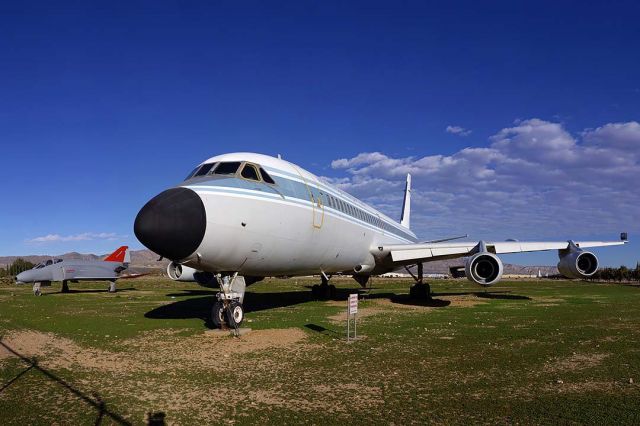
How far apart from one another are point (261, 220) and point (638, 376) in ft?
28.4

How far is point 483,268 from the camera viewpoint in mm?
18500

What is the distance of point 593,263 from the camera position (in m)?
22.1

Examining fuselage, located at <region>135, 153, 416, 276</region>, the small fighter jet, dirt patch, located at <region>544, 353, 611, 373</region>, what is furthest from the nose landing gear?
the small fighter jet

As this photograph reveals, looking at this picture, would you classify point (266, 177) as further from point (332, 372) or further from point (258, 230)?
point (332, 372)

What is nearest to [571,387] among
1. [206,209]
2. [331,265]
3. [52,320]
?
[206,209]

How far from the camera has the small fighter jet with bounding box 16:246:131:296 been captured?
3512 cm

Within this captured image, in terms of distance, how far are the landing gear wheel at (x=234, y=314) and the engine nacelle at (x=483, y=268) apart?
9538 millimetres

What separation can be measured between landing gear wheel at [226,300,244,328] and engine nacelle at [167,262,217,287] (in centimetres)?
125

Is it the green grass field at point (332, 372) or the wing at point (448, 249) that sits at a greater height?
the wing at point (448, 249)

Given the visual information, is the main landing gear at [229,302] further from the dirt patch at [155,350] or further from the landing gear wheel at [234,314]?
the dirt patch at [155,350]

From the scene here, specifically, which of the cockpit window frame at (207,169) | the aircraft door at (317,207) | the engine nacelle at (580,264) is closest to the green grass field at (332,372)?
the aircraft door at (317,207)

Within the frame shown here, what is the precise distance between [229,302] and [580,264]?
1805 cm

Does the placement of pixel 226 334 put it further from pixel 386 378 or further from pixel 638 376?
pixel 638 376

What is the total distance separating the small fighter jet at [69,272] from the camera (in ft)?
115
